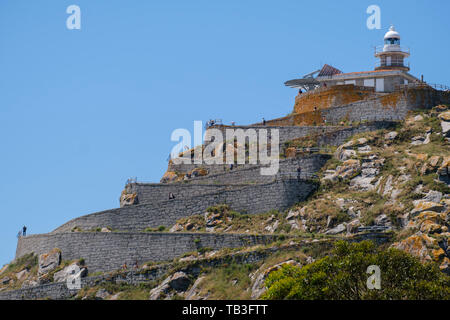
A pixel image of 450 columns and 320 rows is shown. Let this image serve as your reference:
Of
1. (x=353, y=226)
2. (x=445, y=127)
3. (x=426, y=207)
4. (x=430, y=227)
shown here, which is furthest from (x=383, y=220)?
(x=445, y=127)

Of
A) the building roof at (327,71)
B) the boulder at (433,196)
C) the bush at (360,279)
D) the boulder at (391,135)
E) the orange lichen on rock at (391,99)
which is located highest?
the building roof at (327,71)

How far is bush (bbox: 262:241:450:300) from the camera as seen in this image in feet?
122

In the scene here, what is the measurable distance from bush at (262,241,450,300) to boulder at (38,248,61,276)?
2392 cm

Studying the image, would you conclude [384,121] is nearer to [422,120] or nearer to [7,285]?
[422,120]

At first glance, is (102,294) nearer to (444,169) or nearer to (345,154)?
(345,154)

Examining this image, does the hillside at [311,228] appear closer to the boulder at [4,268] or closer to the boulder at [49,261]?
the boulder at [49,261]

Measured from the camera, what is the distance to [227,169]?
65.2 m

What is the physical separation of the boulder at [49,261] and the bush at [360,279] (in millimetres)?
23924

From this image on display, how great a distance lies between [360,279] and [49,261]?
94.4ft

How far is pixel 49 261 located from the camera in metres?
62.0

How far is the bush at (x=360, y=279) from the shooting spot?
1463 inches

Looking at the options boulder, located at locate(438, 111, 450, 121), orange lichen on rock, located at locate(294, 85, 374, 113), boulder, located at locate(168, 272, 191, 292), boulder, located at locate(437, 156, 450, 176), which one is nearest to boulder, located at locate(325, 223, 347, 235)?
boulder, located at locate(437, 156, 450, 176)

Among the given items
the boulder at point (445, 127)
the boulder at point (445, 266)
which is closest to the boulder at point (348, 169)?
the boulder at point (445, 127)

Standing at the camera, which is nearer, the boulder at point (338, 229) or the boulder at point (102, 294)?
the boulder at point (338, 229)
